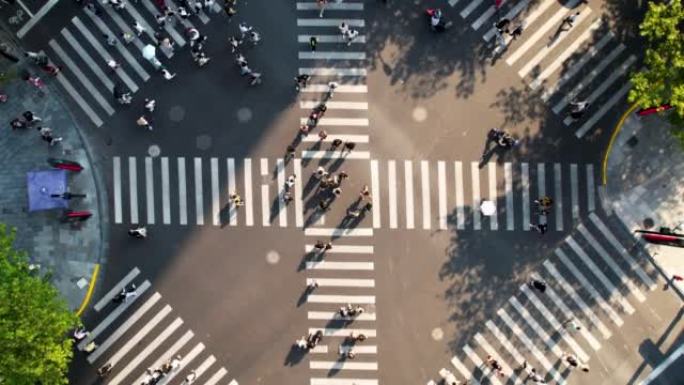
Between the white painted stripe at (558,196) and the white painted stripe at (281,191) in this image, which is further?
the white painted stripe at (281,191)

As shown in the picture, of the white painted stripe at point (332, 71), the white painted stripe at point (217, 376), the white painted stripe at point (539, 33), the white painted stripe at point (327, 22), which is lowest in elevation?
the white painted stripe at point (217, 376)

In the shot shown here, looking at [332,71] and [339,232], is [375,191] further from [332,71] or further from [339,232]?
[332,71]

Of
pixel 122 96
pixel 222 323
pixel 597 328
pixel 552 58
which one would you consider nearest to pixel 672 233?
pixel 597 328

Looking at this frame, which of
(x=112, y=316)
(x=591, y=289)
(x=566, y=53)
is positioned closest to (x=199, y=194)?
(x=112, y=316)

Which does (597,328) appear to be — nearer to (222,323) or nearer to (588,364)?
(588,364)

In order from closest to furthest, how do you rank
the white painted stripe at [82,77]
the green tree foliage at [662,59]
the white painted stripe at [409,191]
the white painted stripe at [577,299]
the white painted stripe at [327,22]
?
the green tree foliage at [662,59], the white painted stripe at [577,299], the white painted stripe at [409,191], the white painted stripe at [327,22], the white painted stripe at [82,77]

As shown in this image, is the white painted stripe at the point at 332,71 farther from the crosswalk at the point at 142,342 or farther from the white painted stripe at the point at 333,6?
the crosswalk at the point at 142,342

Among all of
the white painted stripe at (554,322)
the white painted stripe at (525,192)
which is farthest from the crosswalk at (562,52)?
the white painted stripe at (554,322)

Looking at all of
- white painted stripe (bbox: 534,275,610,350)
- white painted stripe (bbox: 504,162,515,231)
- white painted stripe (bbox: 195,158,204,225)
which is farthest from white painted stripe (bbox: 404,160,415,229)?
white painted stripe (bbox: 195,158,204,225)
